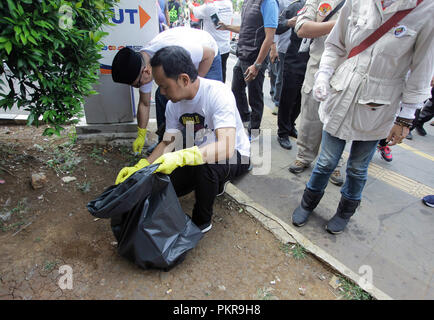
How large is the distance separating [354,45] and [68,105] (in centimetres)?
197

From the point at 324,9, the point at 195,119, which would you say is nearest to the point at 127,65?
the point at 195,119

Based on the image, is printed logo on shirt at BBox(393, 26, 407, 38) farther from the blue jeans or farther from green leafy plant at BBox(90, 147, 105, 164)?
green leafy plant at BBox(90, 147, 105, 164)

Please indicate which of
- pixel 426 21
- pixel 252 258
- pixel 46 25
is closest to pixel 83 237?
pixel 252 258

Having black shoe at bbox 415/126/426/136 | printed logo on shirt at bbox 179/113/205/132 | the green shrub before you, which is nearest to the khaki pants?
printed logo on shirt at bbox 179/113/205/132

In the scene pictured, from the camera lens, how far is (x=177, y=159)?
167 centimetres

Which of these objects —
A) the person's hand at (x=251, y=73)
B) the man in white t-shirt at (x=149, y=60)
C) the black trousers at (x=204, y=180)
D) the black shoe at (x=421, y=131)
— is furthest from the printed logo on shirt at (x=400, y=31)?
the black shoe at (x=421, y=131)

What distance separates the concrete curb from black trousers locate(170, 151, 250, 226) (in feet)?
1.40

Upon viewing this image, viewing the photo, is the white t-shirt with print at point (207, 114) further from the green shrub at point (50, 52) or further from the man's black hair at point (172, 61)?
the green shrub at point (50, 52)

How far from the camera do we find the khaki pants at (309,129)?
275 cm

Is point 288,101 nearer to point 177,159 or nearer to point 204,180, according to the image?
point 204,180

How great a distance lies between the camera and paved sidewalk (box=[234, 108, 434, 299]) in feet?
6.43

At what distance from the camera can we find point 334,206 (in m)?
2.61

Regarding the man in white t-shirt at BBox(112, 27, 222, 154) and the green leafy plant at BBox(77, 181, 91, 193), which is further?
the green leafy plant at BBox(77, 181, 91, 193)

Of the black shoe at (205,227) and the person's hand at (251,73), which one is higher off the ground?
the person's hand at (251,73)
